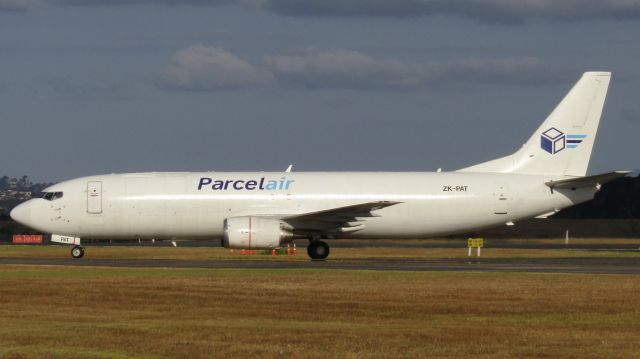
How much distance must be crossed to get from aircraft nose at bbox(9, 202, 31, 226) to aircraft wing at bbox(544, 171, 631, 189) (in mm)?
20753

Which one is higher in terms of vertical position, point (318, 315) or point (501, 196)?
point (501, 196)

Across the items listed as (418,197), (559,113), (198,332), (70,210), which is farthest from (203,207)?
(198,332)

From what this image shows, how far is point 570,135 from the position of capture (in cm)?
4569

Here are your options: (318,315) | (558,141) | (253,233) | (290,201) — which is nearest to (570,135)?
(558,141)

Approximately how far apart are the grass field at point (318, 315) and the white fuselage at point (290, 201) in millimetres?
11193

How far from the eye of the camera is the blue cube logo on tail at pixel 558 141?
4559 centimetres

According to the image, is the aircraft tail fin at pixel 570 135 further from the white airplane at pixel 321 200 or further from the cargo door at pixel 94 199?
the cargo door at pixel 94 199

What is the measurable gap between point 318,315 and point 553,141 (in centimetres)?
2675

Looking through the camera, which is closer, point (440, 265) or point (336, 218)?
point (440, 265)

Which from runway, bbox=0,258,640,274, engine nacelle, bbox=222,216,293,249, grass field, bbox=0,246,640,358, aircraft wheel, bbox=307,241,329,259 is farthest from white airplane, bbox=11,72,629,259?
grass field, bbox=0,246,640,358

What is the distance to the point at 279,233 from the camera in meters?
41.8

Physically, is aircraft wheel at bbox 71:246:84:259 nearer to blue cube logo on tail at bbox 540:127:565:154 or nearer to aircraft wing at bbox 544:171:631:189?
aircraft wing at bbox 544:171:631:189

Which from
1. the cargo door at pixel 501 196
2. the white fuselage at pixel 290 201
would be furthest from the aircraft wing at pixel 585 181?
the cargo door at pixel 501 196

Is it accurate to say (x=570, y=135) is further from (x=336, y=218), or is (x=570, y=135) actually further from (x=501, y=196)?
(x=336, y=218)
